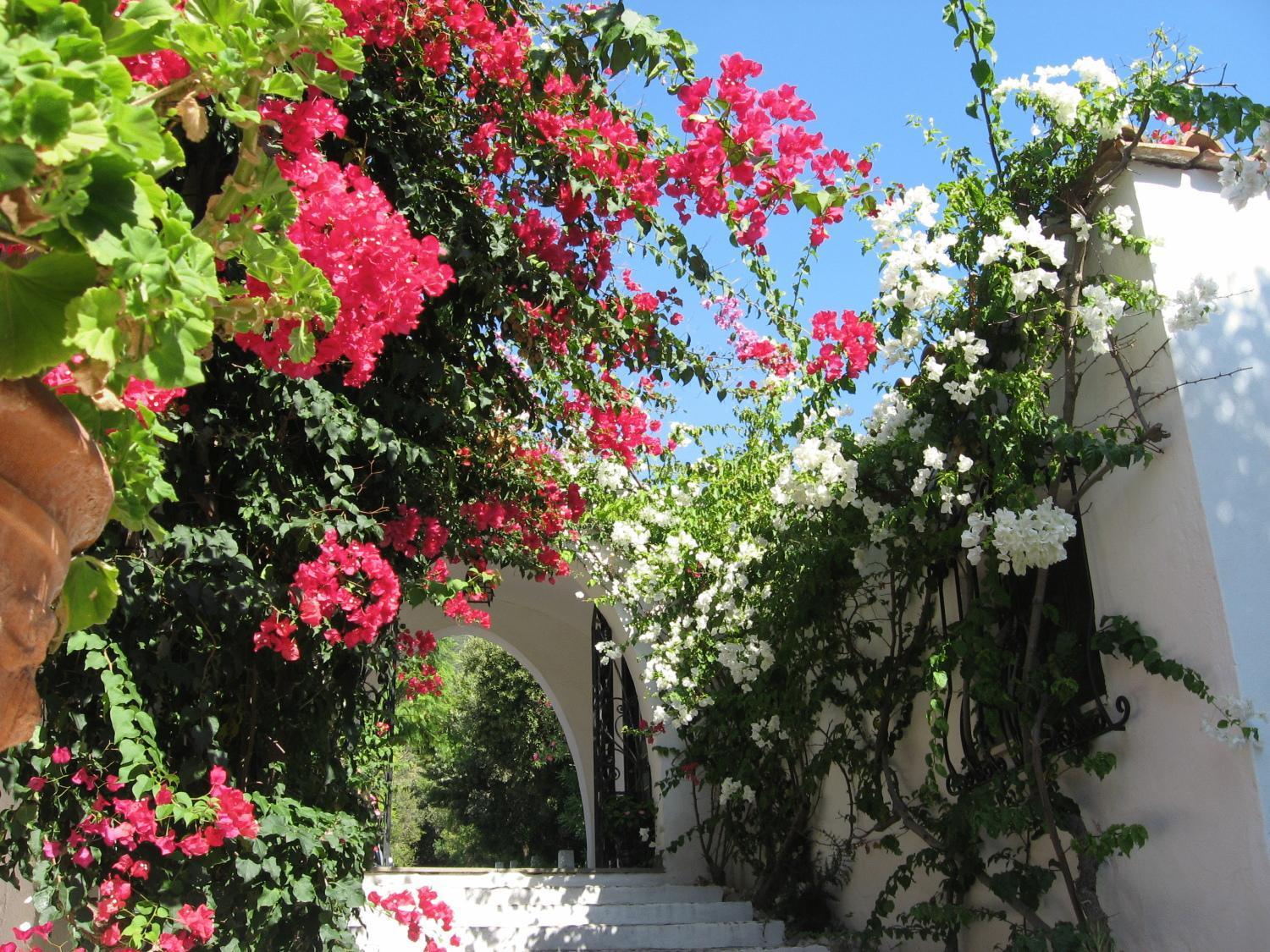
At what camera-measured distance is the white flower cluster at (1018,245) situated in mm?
3643

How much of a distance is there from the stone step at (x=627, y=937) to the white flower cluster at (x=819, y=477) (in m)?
2.14

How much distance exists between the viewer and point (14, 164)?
3.05 feet

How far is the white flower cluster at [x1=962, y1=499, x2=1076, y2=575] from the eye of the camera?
11.4ft

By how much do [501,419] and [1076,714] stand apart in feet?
8.01

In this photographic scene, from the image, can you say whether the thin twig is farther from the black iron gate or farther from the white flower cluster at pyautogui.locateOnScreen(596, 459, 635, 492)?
the black iron gate

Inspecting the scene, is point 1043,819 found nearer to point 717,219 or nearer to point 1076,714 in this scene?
point 1076,714

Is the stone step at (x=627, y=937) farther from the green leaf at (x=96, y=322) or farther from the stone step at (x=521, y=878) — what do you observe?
the green leaf at (x=96, y=322)

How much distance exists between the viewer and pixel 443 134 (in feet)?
13.0

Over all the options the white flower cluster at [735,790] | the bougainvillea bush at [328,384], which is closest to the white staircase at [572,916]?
the white flower cluster at [735,790]

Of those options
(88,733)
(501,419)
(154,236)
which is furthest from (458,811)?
(154,236)

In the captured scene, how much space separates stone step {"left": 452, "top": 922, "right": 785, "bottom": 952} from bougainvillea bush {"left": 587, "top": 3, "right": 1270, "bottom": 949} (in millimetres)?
622

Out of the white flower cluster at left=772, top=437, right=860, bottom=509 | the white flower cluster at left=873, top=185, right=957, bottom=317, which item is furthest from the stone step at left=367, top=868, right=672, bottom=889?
the white flower cluster at left=873, top=185, right=957, bottom=317

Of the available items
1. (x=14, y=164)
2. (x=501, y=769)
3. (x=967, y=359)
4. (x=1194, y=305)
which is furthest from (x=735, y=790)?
(x=501, y=769)

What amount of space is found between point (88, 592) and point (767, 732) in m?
4.22
